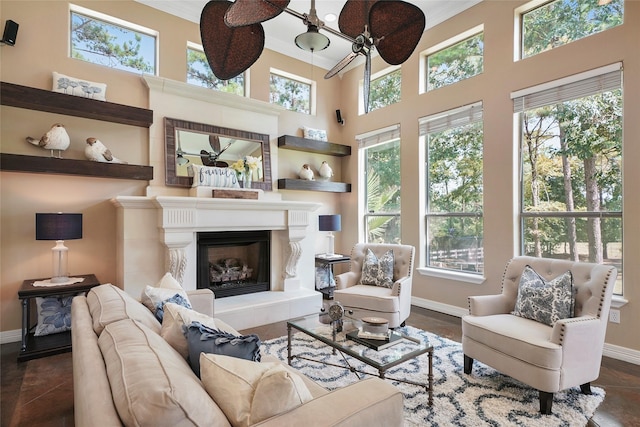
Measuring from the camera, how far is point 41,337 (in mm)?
3246

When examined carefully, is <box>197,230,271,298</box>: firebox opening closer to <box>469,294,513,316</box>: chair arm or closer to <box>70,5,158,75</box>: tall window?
<box>70,5,158,75</box>: tall window

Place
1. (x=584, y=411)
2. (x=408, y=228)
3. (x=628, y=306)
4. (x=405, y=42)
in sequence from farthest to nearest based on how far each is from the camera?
(x=408, y=228)
(x=628, y=306)
(x=584, y=411)
(x=405, y=42)

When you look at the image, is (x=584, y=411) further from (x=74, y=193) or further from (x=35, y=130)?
(x=35, y=130)

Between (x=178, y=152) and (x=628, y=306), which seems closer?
(x=628, y=306)

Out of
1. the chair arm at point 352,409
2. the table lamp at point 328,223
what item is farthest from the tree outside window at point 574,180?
the chair arm at point 352,409

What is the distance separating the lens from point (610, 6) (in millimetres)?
3100

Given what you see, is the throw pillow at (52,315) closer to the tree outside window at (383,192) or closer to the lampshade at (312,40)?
the lampshade at (312,40)

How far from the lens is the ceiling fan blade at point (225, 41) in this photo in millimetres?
1652

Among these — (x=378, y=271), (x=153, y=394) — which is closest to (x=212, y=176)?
(x=378, y=271)

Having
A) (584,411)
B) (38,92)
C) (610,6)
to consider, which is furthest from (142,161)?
(610,6)

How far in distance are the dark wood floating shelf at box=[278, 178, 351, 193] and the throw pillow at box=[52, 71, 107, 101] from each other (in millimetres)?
2383

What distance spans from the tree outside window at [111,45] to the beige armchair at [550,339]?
4.47 metres

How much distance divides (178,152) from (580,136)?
14.4 ft

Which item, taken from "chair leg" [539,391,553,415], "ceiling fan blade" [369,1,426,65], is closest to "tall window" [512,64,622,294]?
"chair leg" [539,391,553,415]
